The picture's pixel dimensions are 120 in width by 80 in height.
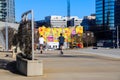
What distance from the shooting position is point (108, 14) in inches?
6102

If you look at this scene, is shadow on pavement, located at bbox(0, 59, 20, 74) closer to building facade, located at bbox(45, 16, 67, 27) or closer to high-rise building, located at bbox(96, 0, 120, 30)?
high-rise building, located at bbox(96, 0, 120, 30)

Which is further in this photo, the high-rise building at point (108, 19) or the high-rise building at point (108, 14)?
the high-rise building at point (108, 14)

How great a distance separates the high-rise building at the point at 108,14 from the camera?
148250 millimetres

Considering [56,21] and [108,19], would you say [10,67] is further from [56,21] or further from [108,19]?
[56,21]

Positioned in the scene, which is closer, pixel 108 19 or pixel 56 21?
pixel 108 19

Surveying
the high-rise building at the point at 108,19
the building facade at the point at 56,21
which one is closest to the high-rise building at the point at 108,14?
the high-rise building at the point at 108,19

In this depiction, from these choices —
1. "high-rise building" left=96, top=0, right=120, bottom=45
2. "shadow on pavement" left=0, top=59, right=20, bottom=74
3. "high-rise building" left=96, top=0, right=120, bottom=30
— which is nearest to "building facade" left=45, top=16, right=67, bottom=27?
"high-rise building" left=96, top=0, right=120, bottom=30

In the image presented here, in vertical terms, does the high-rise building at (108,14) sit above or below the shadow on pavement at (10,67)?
above

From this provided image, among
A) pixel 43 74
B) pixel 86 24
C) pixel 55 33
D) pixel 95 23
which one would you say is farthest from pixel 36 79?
pixel 86 24

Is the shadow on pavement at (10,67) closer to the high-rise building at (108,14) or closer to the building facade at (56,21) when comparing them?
the high-rise building at (108,14)

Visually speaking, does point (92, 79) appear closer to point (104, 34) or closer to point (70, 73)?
point (70, 73)

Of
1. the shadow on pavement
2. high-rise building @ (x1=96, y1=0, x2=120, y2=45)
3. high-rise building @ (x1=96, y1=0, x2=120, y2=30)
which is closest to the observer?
the shadow on pavement

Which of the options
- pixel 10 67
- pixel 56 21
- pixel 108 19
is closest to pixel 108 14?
pixel 108 19

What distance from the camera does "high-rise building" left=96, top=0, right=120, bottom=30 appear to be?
148250mm
